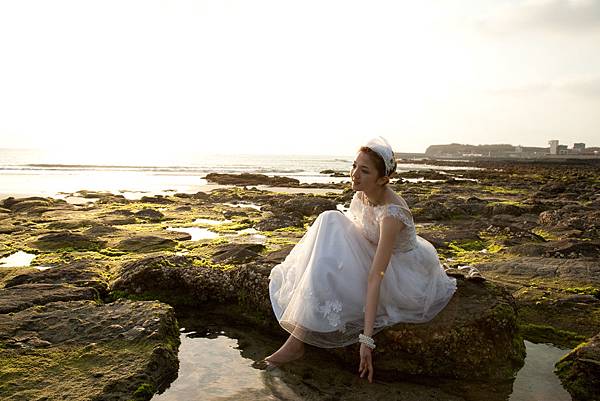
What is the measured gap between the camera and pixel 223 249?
932cm

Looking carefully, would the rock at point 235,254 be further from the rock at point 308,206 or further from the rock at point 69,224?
the rock at point 308,206

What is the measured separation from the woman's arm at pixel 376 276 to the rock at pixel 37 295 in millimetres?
3841

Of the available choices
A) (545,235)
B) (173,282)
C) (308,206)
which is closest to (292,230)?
(308,206)

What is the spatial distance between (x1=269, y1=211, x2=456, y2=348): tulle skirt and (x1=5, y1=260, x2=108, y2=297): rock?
126 inches

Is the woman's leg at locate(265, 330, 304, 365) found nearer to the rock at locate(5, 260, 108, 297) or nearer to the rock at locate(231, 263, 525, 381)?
the rock at locate(231, 263, 525, 381)

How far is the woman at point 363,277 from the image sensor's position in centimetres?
452

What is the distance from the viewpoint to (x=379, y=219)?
477cm

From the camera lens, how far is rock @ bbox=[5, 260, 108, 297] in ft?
21.9

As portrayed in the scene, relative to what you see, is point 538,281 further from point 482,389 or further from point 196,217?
point 196,217

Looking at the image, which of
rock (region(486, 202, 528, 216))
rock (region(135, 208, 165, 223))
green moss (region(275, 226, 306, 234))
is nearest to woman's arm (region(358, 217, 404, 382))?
green moss (region(275, 226, 306, 234))

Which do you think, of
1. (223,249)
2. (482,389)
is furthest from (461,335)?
(223,249)

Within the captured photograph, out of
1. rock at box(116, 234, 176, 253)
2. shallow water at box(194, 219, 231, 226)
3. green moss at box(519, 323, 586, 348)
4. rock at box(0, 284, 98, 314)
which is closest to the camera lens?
rock at box(0, 284, 98, 314)

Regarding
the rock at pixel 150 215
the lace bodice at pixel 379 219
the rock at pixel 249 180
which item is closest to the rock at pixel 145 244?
the rock at pixel 150 215

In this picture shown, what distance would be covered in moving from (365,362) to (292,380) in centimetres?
76
